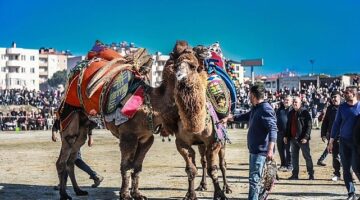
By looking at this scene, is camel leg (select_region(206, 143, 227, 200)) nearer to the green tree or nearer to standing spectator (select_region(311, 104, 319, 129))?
standing spectator (select_region(311, 104, 319, 129))

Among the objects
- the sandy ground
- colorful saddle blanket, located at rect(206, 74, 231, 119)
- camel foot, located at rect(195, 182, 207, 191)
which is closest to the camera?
colorful saddle blanket, located at rect(206, 74, 231, 119)

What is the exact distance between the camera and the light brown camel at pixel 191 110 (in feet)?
31.2

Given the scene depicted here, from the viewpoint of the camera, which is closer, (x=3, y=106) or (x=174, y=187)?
(x=174, y=187)

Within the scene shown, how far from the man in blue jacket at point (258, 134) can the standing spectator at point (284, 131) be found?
20.1 feet

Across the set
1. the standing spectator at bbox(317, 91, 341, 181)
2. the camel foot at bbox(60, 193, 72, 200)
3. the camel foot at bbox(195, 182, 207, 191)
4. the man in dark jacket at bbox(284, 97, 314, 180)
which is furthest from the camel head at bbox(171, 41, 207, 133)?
the man in dark jacket at bbox(284, 97, 314, 180)

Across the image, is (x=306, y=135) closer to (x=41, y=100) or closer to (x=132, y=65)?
(x=132, y=65)

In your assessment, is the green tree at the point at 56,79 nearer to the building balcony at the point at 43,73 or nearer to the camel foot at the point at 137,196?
the building balcony at the point at 43,73

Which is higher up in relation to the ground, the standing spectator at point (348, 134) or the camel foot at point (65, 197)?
the standing spectator at point (348, 134)

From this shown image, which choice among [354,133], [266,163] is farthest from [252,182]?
[354,133]

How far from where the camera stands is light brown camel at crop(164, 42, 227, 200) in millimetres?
9500

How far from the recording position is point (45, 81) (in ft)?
541

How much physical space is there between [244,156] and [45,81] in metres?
150

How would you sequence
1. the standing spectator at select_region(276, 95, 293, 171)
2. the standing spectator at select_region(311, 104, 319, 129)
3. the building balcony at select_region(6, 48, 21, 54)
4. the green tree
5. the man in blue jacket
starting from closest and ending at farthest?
the man in blue jacket → the standing spectator at select_region(276, 95, 293, 171) → the standing spectator at select_region(311, 104, 319, 129) → the building balcony at select_region(6, 48, 21, 54) → the green tree

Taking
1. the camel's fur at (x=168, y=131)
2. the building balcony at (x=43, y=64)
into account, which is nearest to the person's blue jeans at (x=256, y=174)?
the camel's fur at (x=168, y=131)
